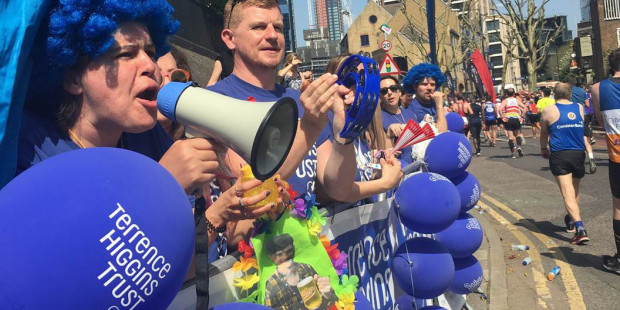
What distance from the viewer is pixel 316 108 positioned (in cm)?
173

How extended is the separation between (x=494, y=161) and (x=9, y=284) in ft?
48.6

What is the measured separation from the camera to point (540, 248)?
6.17m

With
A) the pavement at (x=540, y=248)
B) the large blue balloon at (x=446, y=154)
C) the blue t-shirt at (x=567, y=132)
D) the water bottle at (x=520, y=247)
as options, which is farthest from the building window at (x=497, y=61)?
the large blue balloon at (x=446, y=154)

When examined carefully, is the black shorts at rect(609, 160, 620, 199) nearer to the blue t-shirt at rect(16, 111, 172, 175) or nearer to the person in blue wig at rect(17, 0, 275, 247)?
the person in blue wig at rect(17, 0, 275, 247)

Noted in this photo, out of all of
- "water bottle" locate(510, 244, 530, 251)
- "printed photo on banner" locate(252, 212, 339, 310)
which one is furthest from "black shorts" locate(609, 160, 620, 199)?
"printed photo on banner" locate(252, 212, 339, 310)

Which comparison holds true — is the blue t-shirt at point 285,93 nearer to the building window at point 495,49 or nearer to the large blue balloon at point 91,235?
the large blue balloon at point 91,235

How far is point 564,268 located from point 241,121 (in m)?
5.04

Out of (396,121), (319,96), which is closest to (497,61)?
(396,121)

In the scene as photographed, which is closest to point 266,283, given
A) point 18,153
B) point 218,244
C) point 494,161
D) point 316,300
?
point 316,300

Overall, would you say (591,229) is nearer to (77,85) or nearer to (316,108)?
(316,108)

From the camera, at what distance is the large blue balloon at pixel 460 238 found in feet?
12.4

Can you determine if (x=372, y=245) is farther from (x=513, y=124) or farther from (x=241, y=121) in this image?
(x=513, y=124)

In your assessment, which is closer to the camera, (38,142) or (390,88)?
(38,142)

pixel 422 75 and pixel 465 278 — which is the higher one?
pixel 422 75
